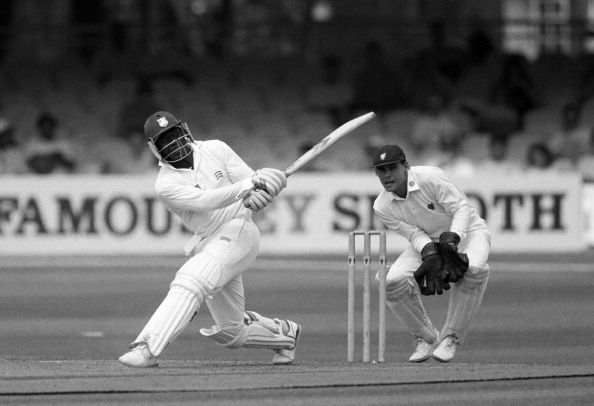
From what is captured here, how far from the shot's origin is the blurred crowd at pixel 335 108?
17.6 m

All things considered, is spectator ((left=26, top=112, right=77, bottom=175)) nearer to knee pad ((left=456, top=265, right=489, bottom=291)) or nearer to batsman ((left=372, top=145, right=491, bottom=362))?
batsman ((left=372, top=145, right=491, bottom=362))

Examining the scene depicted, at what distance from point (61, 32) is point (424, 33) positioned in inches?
215

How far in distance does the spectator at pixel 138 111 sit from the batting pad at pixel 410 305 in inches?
406

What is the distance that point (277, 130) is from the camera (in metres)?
18.4

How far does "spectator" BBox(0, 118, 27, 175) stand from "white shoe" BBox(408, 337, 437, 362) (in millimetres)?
9867

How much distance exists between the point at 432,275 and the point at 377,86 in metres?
11.3

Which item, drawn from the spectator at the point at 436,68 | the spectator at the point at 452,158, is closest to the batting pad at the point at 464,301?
the spectator at the point at 452,158

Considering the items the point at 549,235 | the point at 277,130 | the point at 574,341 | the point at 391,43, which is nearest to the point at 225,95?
the point at 277,130

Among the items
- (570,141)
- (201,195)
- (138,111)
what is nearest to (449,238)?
(201,195)

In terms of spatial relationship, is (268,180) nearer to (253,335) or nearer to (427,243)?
(253,335)

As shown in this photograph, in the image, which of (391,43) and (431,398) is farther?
(391,43)

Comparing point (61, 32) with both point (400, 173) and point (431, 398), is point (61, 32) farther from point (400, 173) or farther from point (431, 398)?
point (431, 398)

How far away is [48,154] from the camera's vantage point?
1697cm

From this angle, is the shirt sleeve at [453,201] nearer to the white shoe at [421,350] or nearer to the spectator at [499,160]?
the white shoe at [421,350]
